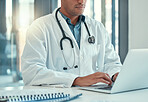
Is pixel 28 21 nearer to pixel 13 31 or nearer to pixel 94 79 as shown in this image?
pixel 13 31

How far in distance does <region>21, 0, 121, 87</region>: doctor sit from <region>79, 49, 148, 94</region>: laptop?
0.29 meters

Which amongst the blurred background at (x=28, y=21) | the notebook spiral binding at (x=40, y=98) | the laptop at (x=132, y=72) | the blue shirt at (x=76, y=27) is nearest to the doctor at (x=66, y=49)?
the blue shirt at (x=76, y=27)

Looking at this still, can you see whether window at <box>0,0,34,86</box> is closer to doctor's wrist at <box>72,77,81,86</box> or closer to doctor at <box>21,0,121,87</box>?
doctor at <box>21,0,121,87</box>

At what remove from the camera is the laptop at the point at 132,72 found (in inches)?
41.1

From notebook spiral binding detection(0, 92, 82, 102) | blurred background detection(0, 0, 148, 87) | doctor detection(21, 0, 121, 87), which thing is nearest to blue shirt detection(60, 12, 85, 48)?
doctor detection(21, 0, 121, 87)

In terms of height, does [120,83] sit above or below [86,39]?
below

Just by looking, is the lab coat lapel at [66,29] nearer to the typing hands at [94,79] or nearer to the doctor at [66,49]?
the doctor at [66,49]

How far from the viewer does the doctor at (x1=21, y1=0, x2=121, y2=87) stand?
1521 mm

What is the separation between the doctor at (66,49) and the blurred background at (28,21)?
1.88 feet

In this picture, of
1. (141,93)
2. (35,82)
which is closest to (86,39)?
(35,82)

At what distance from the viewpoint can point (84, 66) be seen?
1.82 m

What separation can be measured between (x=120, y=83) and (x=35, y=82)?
22.4 inches

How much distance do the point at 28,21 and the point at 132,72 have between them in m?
1.56

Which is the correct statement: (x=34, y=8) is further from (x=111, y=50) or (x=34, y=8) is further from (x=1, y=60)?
(x=111, y=50)
